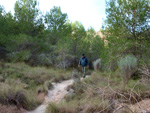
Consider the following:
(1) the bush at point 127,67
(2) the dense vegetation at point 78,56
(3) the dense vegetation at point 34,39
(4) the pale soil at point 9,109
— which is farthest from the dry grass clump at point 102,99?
(3) the dense vegetation at point 34,39

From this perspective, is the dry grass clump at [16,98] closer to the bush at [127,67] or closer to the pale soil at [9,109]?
the pale soil at [9,109]

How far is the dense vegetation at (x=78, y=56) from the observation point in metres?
6.68

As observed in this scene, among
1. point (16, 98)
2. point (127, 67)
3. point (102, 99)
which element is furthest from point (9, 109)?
point (127, 67)

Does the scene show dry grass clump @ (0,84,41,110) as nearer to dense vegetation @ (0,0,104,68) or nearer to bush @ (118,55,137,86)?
bush @ (118,55,137,86)

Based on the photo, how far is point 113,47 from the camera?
10.8m

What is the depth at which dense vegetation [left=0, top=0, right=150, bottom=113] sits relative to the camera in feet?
21.9

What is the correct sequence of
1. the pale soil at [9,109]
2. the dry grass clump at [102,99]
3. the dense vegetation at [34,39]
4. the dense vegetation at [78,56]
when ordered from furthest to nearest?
the dense vegetation at [34,39] → the dense vegetation at [78,56] → the pale soil at [9,109] → the dry grass clump at [102,99]

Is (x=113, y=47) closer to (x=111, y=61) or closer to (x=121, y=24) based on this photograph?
(x=111, y=61)

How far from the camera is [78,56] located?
73.7 ft

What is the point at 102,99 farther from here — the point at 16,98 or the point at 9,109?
the point at 16,98

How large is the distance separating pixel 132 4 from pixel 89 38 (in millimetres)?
14731

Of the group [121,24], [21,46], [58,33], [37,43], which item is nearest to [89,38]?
[58,33]

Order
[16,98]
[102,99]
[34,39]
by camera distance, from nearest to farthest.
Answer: [102,99] < [16,98] < [34,39]

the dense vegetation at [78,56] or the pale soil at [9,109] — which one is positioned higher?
the dense vegetation at [78,56]
